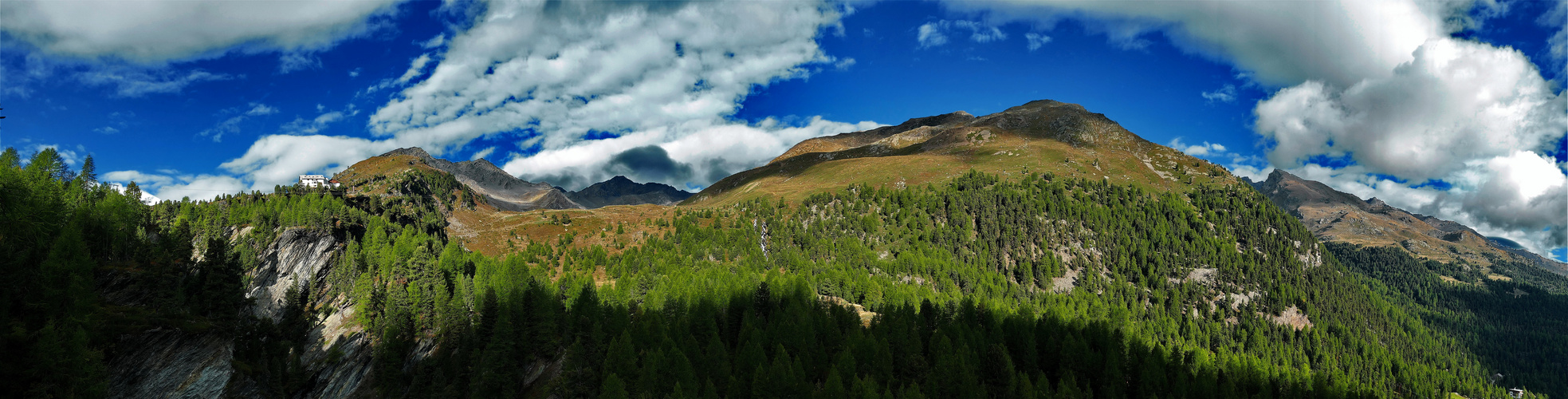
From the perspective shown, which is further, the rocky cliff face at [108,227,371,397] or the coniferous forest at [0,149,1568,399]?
the rocky cliff face at [108,227,371,397]

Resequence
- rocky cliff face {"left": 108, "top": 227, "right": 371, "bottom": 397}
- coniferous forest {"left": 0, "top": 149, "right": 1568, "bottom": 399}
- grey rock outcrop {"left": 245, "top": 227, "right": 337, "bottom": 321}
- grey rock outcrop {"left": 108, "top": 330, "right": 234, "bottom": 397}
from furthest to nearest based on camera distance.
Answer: grey rock outcrop {"left": 245, "top": 227, "right": 337, "bottom": 321}
rocky cliff face {"left": 108, "top": 227, "right": 371, "bottom": 397}
grey rock outcrop {"left": 108, "top": 330, "right": 234, "bottom": 397}
coniferous forest {"left": 0, "top": 149, "right": 1568, "bottom": 399}

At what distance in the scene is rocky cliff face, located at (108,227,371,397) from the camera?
106m

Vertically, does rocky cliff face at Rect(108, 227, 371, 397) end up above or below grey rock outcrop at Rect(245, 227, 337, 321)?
below

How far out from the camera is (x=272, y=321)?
437ft

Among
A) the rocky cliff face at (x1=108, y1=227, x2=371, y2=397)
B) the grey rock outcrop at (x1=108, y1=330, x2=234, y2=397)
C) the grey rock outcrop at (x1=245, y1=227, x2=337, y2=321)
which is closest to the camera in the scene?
the grey rock outcrop at (x1=108, y1=330, x2=234, y2=397)

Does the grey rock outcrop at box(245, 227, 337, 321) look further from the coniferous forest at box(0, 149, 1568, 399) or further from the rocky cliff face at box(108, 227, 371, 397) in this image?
the coniferous forest at box(0, 149, 1568, 399)

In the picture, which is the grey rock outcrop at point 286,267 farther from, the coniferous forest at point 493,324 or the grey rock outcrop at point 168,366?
the grey rock outcrop at point 168,366

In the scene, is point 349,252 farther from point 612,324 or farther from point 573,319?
point 612,324

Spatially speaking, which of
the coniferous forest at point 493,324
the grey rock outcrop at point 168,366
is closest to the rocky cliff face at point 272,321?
the grey rock outcrop at point 168,366

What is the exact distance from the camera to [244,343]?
398 ft

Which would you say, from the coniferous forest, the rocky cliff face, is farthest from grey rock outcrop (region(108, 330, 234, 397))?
the coniferous forest

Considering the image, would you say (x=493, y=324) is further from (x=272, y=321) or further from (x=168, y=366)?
(x=272, y=321)

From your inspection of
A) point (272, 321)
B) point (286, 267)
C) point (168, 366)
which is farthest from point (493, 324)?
point (286, 267)

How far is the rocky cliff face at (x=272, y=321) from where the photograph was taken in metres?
106
